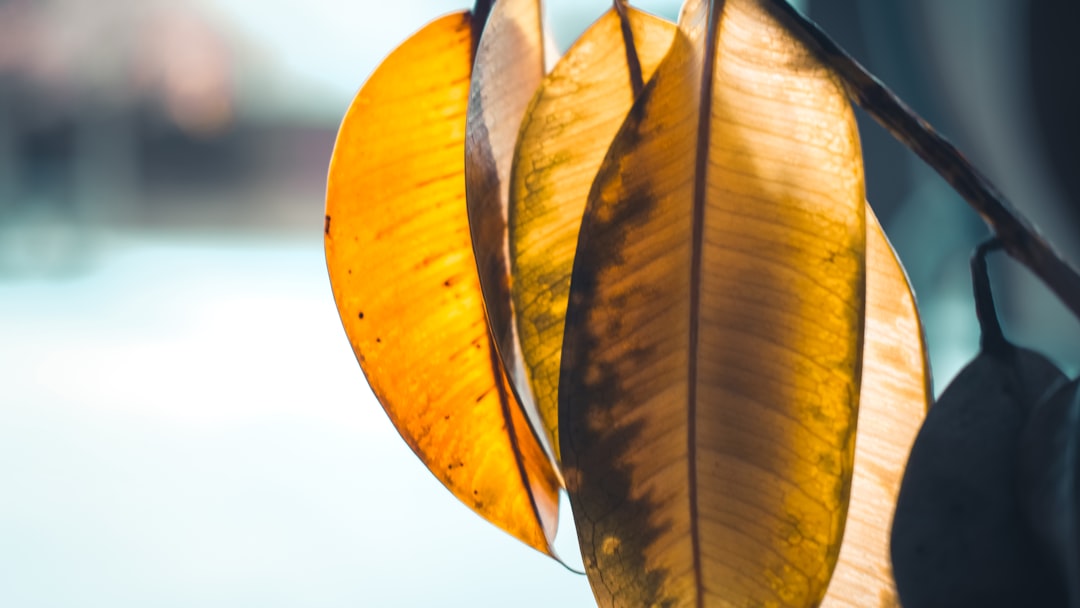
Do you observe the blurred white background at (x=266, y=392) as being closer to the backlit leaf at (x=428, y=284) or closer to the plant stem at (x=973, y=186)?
the backlit leaf at (x=428, y=284)

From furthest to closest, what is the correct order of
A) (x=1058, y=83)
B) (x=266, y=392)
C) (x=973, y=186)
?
(x=266, y=392) < (x=1058, y=83) < (x=973, y=186)

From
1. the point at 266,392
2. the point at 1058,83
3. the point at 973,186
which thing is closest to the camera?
the point at 973,186

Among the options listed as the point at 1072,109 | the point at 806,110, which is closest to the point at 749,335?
the point at 806,110

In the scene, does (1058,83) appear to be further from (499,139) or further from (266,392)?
(266,392)

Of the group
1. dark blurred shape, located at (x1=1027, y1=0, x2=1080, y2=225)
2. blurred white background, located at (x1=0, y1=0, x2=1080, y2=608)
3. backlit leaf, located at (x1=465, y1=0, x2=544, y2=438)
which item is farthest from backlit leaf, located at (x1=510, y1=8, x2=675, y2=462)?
dark blurred shape, located at (x1=1027, y1=0, x2=1080, y2=225)

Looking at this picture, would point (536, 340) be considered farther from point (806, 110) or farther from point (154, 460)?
point (154, 460)

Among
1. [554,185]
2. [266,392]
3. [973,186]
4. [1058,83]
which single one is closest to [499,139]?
[554,185]
